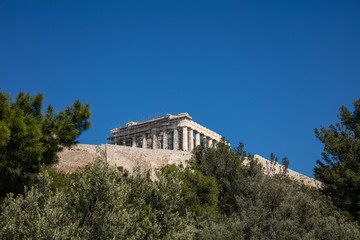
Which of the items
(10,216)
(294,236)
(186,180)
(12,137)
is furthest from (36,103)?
(294,236)

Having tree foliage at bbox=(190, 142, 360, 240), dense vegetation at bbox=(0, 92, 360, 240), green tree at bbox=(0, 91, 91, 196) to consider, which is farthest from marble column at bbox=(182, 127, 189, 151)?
green tree at bbox=(0, 91, 91, 196)

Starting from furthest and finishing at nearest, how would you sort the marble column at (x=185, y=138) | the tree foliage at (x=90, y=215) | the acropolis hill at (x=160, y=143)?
the marble column at (x=185, y=138)
the acropolis hill at (x=160, y=143)
the tree foliage at (x=90, y=215)

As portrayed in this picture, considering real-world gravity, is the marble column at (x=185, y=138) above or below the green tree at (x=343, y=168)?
above

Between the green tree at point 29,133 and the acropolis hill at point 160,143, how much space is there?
18100 millimetres

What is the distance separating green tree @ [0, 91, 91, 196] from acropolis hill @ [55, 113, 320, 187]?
18100 mm

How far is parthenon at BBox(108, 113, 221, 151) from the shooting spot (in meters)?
49.4

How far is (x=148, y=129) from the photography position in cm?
5278

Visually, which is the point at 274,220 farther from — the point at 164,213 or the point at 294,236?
A: the point at 164,213

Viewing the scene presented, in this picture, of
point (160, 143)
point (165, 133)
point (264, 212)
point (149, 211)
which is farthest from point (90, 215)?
point (160, 143)

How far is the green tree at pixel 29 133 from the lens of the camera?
41.2ft

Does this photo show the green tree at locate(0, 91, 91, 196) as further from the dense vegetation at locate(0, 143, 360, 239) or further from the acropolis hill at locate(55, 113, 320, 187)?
the acropolis hill at locate(55, 113, 320, 187)

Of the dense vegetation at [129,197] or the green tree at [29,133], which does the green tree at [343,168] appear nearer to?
the dense vegetation at [129,197]

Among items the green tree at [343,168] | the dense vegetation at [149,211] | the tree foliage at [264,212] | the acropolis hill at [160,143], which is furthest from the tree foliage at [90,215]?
the acropolis hill at [160,143]

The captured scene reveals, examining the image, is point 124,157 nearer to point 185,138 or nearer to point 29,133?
point 185,138
